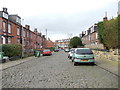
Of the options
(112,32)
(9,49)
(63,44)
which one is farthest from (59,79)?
(63,44)

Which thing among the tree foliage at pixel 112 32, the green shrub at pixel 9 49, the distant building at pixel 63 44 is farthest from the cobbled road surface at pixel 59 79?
the distant building at pixel 63 44

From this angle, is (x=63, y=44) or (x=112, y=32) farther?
(x=63, y=44)

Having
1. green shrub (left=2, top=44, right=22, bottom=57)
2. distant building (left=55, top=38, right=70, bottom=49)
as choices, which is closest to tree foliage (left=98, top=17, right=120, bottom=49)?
green shrub (left=2, top=44, right=22, bottom=57)

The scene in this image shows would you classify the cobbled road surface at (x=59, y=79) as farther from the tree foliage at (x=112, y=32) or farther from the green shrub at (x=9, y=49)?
the green shrub at (x=9, y=49)

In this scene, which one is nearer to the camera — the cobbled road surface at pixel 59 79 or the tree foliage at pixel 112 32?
the cobbled road surface at pixel 59 79

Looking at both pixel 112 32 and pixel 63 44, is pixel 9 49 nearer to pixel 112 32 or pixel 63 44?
pixel 112 32

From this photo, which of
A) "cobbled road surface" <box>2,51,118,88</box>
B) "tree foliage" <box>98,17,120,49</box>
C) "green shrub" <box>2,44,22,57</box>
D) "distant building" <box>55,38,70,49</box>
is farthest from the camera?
"distant building" <box>55,38,70,49</box>

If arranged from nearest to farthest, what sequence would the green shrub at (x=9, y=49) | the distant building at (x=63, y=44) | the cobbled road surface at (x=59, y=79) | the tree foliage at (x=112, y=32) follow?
the cobbled road surface at (x=59, y=79)
the tree foliage at (x=112, y=32)
the green shrub at (x=9, y=49)
the distant building at (x=63, y=44)

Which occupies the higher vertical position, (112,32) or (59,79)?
(112,32)

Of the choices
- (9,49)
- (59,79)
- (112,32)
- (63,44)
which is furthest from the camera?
(63,44)

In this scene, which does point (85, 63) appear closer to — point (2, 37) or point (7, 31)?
point (2, 37)

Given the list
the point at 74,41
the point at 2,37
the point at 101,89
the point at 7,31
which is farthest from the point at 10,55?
the point at 74,41

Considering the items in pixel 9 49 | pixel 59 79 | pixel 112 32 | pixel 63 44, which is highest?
pixel 63 44

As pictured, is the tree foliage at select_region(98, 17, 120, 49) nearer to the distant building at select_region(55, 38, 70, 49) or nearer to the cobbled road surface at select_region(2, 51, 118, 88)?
the cobbled road surface at select_region(2, 51, 118, 88)
